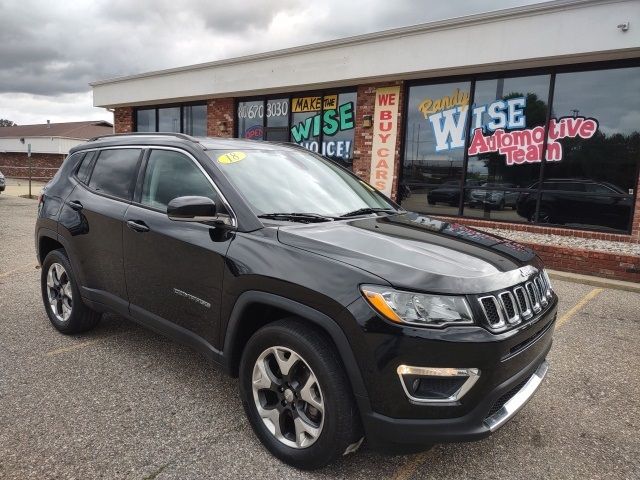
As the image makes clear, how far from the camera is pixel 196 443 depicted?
2689 mm

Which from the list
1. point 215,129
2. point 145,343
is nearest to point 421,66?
point 215,129

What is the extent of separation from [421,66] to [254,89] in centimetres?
471

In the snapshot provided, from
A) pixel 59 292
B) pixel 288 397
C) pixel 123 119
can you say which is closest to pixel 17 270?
pixel 59 292

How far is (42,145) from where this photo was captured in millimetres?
38656

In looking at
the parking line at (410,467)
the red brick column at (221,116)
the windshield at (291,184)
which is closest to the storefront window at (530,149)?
the red brick column at (221,116)

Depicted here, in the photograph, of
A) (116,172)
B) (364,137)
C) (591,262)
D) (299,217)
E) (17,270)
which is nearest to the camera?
(299,217)

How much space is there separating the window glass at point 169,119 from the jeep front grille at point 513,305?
→ 14.3 metres

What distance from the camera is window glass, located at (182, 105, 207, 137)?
581 inches

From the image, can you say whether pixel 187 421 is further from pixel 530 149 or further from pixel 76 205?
pixel 530 149

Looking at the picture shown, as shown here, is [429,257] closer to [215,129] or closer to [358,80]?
[358,80]

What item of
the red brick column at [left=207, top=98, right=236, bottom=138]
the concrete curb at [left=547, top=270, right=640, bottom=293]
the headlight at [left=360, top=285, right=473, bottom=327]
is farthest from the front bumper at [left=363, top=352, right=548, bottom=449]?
the red brick column at [left=207, top=98, right=236, bottom=138]

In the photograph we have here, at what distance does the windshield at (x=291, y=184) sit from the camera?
2.97m

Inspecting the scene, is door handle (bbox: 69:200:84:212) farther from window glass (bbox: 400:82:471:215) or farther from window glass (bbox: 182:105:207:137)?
window glass (bbox: 182:105:207:137)

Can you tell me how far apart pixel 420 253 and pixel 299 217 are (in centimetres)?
79
